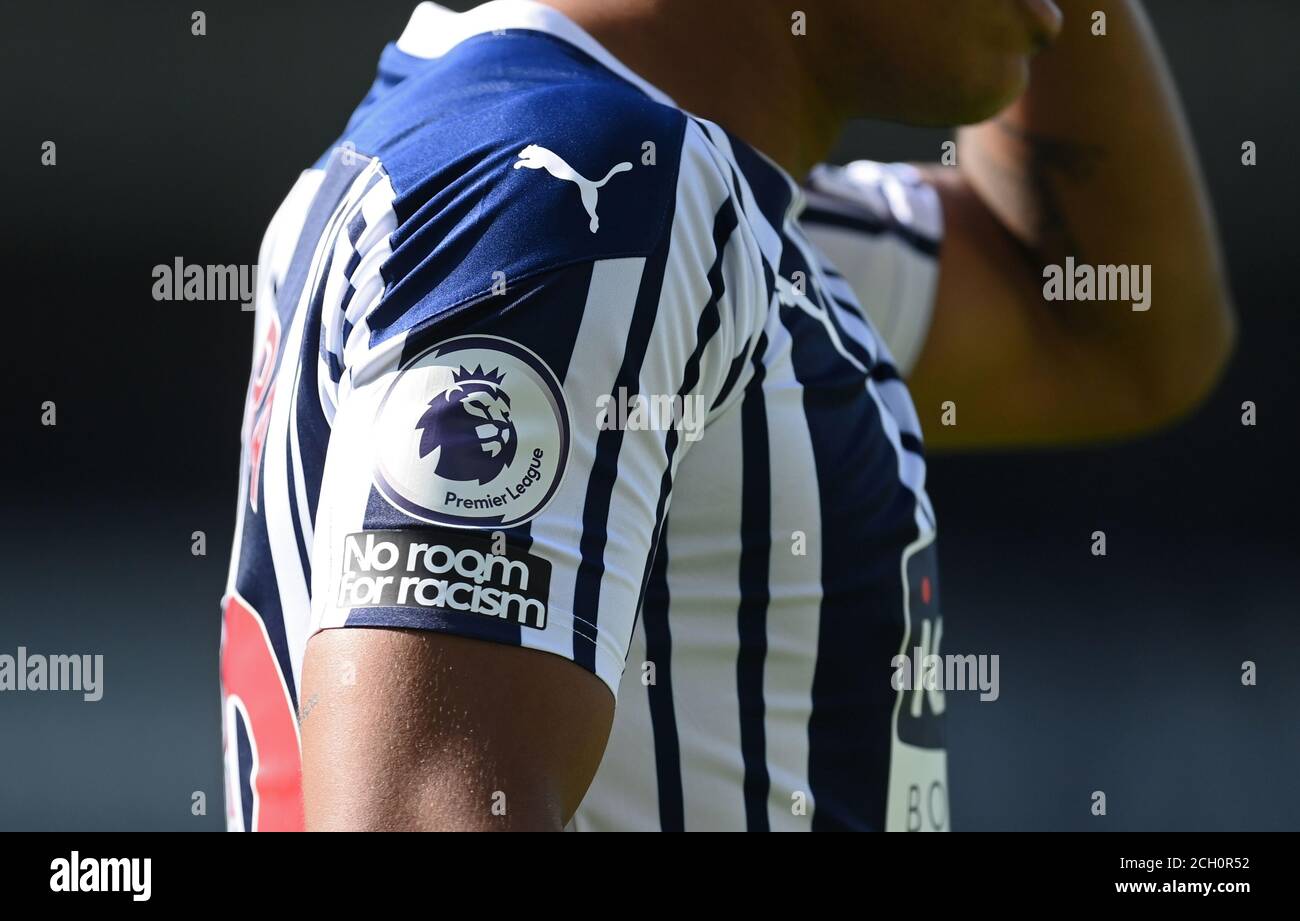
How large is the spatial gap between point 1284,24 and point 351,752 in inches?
129

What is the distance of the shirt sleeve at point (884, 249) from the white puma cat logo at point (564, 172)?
73 centimetres

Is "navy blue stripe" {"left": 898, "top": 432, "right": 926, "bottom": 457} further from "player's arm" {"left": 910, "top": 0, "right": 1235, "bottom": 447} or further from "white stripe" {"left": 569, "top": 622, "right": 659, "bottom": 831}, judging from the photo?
"player's arm" {"left": 910, "top": 0, "right": 1235, "bottom": 447}

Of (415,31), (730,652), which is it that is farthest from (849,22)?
(730,652)

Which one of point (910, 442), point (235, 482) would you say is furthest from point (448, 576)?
point (235, 482)

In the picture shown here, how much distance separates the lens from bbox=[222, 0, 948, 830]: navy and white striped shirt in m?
0.69

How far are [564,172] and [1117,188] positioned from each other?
35.7 inches

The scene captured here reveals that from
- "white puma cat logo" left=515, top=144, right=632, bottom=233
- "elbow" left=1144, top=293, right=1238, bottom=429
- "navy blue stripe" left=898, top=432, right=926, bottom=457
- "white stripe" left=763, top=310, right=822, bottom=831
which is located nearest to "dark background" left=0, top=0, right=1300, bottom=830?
"elbow" left=1144, top=293, right=1238, bottom=429

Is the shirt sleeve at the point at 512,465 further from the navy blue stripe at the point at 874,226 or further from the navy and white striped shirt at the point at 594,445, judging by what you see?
the navy blue stripe at the point at 874,226

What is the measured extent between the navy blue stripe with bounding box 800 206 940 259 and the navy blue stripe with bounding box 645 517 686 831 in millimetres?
674

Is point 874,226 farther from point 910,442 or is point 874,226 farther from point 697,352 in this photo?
point 697,352

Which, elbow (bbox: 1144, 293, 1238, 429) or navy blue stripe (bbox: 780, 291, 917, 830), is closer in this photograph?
navy blue stripe (bbox: 780, 291, 917, 830)

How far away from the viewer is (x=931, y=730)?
1.05 m

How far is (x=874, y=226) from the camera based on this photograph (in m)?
1.47
